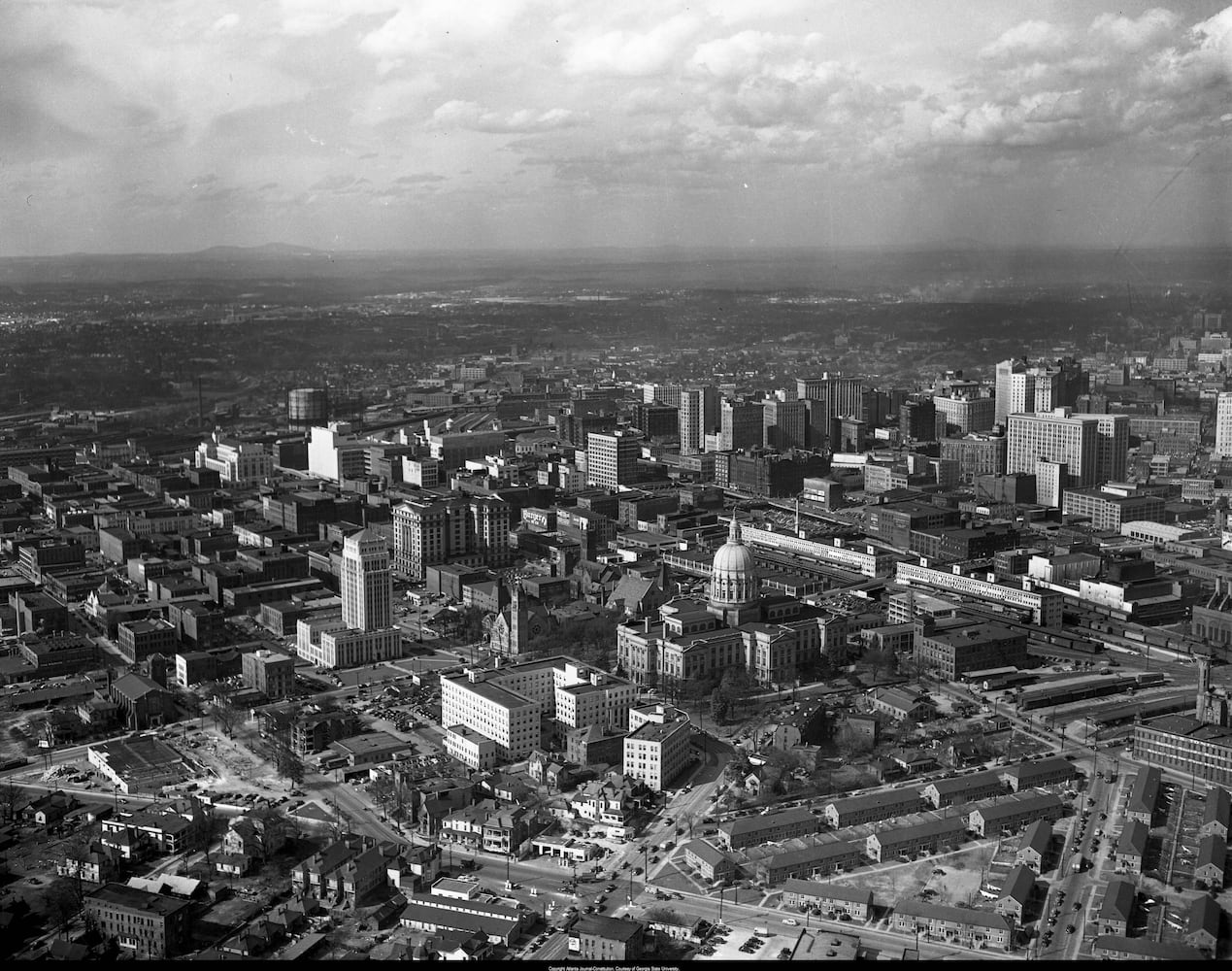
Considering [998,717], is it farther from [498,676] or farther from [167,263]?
[167,263]

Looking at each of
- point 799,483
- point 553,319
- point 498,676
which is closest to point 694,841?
point 498,676

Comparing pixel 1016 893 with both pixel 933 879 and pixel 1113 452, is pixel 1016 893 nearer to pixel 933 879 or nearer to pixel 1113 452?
pixel 933 879

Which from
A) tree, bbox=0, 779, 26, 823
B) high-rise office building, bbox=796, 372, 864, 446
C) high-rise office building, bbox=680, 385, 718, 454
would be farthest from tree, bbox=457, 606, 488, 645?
high-rise office building, bbox=796, 372, 864, 446

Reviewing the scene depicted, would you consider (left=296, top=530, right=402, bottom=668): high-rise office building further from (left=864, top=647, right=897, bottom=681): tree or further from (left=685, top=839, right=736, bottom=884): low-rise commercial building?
(left=685, top=839, right=736, bottom=884): low-rise commercial building

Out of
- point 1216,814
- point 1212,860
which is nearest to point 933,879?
point 1212,860

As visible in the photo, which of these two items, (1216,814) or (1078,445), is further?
(1078,445)

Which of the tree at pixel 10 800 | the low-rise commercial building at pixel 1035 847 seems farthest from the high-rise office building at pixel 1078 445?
the tree at pixel 10 800
